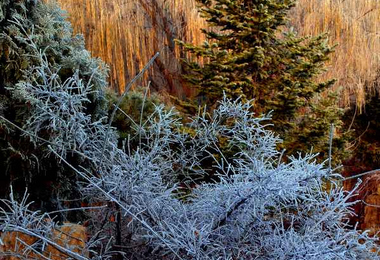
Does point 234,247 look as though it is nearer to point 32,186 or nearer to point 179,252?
point 179,252

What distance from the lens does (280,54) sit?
383cm

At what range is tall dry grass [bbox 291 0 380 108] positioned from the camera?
16.8 ft

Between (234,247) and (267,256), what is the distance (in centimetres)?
8

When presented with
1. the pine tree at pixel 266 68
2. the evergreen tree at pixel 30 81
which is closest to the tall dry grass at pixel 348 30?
the pine tree at pixel 266 68

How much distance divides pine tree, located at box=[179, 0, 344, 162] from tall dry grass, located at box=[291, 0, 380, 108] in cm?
144

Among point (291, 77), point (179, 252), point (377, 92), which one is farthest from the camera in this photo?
point (377, 92)

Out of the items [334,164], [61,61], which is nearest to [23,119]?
[61,61]

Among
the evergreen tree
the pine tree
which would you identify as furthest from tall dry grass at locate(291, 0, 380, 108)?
the evergreen tree

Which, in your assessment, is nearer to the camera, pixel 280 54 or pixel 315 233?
pixel 315 233

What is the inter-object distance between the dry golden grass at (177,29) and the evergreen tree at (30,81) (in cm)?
236

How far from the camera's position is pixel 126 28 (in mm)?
4887

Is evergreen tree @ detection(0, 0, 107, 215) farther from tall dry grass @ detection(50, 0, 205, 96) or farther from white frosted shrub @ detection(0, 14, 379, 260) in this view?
tall dry grass @ detection(50, 0, 205, 96)

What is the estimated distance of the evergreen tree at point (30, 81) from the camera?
7.23 feet

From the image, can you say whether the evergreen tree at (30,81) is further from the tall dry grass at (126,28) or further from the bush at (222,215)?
the tall dry grass at (126,28)
